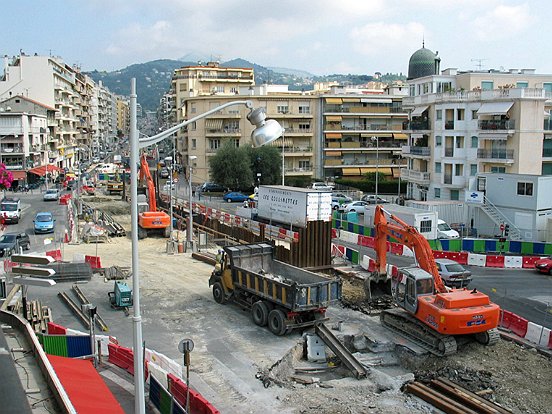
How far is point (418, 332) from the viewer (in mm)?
19125

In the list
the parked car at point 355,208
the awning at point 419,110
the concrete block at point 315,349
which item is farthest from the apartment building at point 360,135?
the concrete block at point 315,349

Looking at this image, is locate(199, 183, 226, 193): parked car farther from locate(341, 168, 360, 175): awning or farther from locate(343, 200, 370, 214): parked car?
locate(343, 200, 370, 214): parked car

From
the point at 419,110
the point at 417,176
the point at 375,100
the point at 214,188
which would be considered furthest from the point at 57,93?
the point at 417,176

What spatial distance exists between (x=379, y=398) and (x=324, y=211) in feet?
45.9

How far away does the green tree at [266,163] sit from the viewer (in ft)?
221

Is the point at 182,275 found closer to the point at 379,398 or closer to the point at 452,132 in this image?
the point at 379,398

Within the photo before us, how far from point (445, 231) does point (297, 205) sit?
534 inches

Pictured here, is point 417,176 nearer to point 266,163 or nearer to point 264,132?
point 266,163

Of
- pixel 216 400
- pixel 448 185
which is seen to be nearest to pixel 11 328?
pixel 216 400

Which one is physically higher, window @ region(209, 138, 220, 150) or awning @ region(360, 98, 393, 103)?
awning @ region(360, 98, 393, 103)

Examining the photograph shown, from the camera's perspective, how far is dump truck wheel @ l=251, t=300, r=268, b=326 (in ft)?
66.8

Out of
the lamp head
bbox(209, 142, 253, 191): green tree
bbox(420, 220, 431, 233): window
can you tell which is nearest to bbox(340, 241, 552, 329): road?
bbox(420, 220, 431, 233): window

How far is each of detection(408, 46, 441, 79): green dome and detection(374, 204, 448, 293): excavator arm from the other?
53.6 metres

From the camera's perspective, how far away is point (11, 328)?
50.7ft
